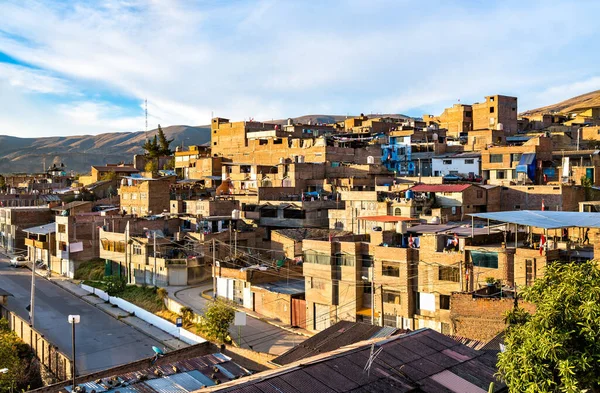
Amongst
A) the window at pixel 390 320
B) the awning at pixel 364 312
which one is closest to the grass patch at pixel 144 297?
the awning at pixel 364 312

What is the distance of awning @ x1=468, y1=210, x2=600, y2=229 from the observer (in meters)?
19.9

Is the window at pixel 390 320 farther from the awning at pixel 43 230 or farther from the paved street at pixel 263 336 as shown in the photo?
the awning at pixel 43 230

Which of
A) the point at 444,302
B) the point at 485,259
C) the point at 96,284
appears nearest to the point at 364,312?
the point at 444,302

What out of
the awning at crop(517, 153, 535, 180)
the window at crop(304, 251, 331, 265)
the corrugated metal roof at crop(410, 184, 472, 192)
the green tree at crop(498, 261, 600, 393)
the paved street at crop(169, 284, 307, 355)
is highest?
the awning at crop(517, 153, 535, 180)

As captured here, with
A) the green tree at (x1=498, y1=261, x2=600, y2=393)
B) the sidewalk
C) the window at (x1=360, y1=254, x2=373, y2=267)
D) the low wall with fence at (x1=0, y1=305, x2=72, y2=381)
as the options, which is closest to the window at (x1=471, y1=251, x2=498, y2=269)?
the window at (x1=360, y1=254, x2=373, y2=267)

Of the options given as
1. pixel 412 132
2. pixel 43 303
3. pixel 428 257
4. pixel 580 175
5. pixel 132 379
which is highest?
pixel 412 132

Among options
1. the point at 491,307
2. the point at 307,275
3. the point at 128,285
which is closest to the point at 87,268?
the point at 128,285

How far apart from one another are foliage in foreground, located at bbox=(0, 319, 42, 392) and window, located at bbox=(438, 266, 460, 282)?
16.2 m

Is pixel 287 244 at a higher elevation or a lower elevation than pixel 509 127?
lower

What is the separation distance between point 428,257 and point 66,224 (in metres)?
27.5

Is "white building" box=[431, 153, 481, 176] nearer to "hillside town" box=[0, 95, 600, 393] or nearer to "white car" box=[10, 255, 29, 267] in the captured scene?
"hillside town" box=[0, 95, 600, 393]

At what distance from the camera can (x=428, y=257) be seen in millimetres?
23031

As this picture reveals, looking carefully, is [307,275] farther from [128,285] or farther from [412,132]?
[412,132]

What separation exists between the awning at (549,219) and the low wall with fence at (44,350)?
16609 mm
